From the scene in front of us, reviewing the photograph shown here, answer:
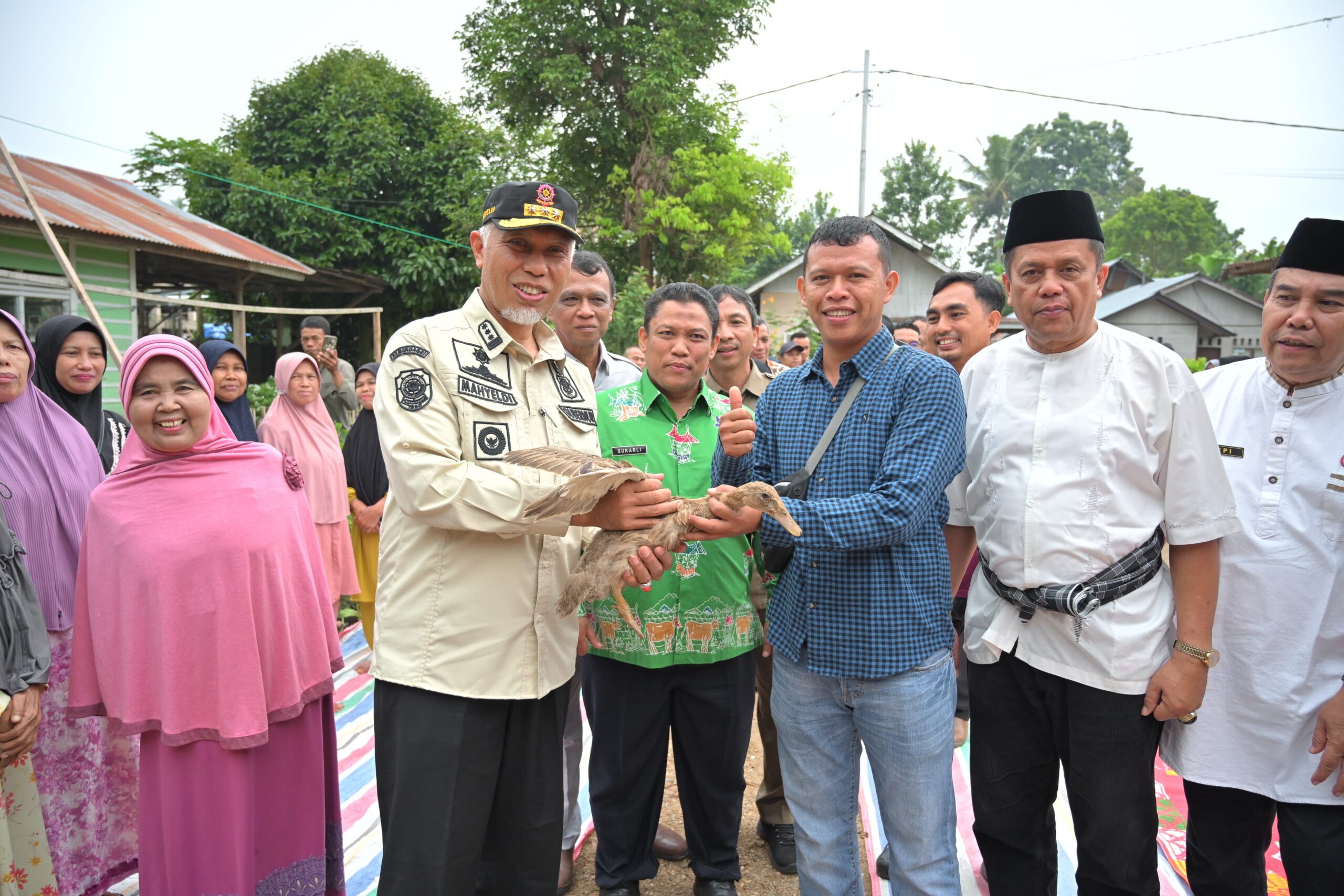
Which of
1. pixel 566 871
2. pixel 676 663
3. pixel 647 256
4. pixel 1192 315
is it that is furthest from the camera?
pixel 1192 315

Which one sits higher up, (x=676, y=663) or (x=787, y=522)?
(x=787, y=522)

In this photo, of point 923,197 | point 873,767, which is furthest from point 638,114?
point 923,197

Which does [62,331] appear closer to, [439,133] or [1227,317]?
[439,133]

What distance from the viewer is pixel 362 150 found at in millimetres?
19891

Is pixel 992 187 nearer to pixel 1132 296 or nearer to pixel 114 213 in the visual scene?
pixel 1132 296

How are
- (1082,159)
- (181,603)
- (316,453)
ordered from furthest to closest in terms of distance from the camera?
(1082,159)
(316,453)
(181,603)

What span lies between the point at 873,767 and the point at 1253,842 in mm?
1286

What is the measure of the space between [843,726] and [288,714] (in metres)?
2.02

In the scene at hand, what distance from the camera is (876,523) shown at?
2.17 metres

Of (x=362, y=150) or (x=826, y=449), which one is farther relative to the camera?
(x=362, y=150)

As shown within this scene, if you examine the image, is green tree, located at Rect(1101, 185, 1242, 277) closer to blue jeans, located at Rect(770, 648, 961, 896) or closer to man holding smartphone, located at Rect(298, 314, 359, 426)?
man holding smartphone, located at Rect(298, 314, 359, 426)

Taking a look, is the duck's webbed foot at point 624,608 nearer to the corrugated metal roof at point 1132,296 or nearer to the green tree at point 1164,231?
the corrugated metal roof at point 1132,296

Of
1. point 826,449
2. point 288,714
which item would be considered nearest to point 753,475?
point 826,449

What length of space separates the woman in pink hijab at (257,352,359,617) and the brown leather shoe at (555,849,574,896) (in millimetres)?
3015
